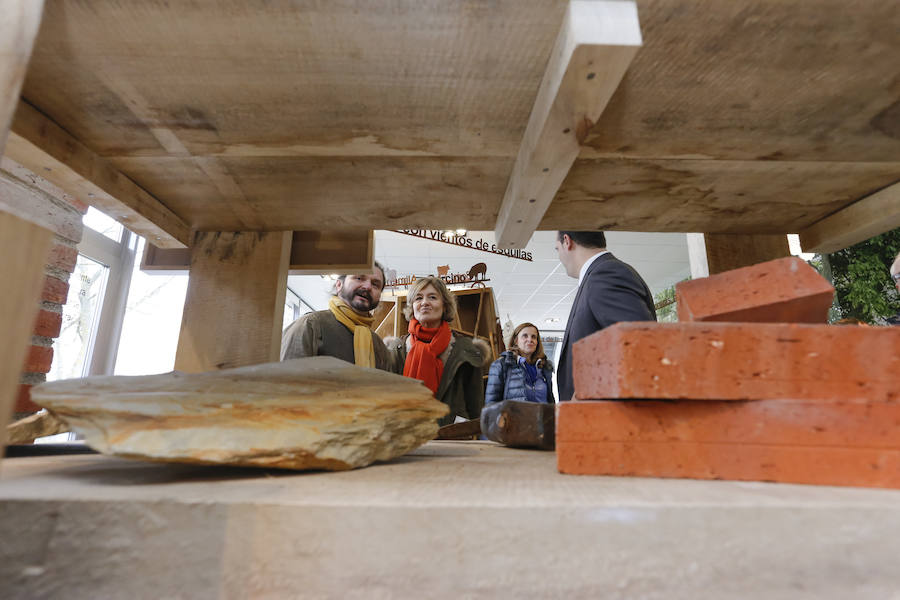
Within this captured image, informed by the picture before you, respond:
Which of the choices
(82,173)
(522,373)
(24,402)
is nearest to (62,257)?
(24,402)

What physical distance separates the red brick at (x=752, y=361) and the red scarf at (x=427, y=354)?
88.5 inches

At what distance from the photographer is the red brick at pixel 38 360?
1702mm

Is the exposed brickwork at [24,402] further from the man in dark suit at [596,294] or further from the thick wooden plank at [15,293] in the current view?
the man in dark suit at [596,294]

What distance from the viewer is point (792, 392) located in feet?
2.21

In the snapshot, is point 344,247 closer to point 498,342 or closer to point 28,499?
point 28,499

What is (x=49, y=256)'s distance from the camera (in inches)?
66.7

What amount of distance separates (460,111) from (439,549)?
2.34 ft

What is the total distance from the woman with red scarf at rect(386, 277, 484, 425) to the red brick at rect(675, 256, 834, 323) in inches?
87.7

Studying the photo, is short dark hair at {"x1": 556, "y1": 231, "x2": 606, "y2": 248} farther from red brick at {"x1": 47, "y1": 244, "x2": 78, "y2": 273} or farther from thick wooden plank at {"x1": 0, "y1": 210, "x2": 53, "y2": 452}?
red brick at {"x1": 47, "y1": 244, "x2": 78, "y2": 273}

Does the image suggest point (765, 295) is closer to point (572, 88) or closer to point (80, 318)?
point (572, 88)

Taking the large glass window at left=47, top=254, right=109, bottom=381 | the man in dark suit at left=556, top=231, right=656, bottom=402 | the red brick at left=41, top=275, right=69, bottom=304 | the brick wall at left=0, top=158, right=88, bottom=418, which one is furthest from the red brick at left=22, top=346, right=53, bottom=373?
the man in dark suit at left=556, top=231, right=656, bottom=402

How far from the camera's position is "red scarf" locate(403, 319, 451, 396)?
2922 millimetres

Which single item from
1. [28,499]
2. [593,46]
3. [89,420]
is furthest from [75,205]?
[593,46]

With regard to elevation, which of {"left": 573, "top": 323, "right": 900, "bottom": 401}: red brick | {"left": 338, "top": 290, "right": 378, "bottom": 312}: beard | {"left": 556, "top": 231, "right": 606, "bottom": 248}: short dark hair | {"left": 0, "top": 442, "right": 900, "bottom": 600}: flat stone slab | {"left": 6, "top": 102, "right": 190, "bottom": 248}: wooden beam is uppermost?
{"left": 556, "top": 231, "right": 606, "bottom": 248}: short dark hair
